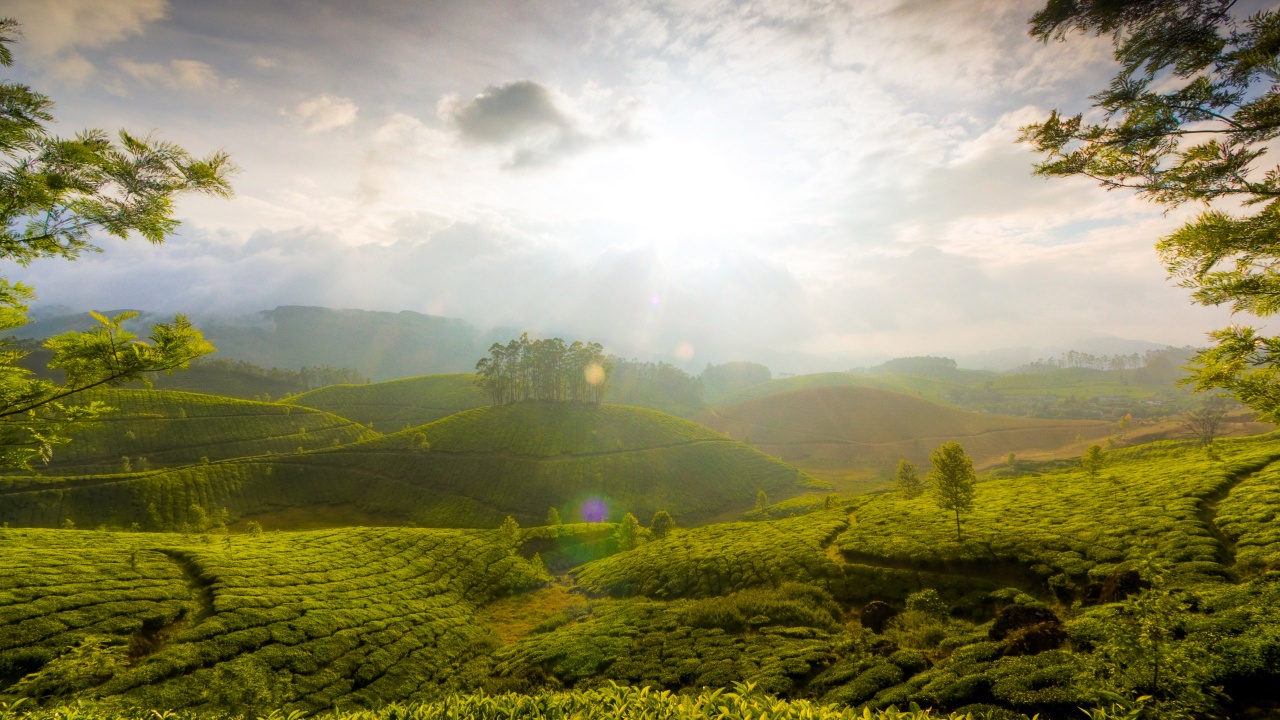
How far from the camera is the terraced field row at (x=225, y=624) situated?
21359 mm

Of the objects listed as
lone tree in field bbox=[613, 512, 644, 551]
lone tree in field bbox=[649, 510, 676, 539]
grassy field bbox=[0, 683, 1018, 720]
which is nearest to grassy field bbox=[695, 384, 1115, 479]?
lone tree in field bbox=[649, 510, 676, 539]

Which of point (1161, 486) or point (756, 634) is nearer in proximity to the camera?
point (756, 634)

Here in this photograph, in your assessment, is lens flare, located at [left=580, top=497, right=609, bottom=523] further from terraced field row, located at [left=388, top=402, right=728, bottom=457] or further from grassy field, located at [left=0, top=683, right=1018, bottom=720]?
grassy field, located at [left=0, top=683, right=1018, bottom=720]

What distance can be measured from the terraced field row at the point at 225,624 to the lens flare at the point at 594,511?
46.6 m

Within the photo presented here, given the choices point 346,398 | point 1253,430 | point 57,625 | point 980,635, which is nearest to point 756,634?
point 980,635

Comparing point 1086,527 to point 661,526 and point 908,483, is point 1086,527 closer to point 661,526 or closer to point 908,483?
point 908,483

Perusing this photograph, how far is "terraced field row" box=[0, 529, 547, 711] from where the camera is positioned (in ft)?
70.1

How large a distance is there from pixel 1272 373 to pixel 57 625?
177 feet

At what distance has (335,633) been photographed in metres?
28.7

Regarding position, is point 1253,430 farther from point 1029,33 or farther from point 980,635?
point 1029,33

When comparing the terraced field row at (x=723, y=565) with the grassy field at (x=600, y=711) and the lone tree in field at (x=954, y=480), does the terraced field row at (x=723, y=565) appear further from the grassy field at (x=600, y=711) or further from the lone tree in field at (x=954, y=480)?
the grassy field at (x=600, y=711)

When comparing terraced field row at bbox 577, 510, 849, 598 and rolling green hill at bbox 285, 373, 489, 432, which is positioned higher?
rolling green hill at bbox 285, 373, 489, 432

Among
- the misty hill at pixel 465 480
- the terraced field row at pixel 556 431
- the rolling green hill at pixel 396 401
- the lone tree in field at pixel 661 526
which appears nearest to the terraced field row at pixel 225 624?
the lone tree in field at pixel 661 526

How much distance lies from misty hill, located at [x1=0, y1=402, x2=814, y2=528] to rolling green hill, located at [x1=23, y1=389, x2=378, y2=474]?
51.6 ft
